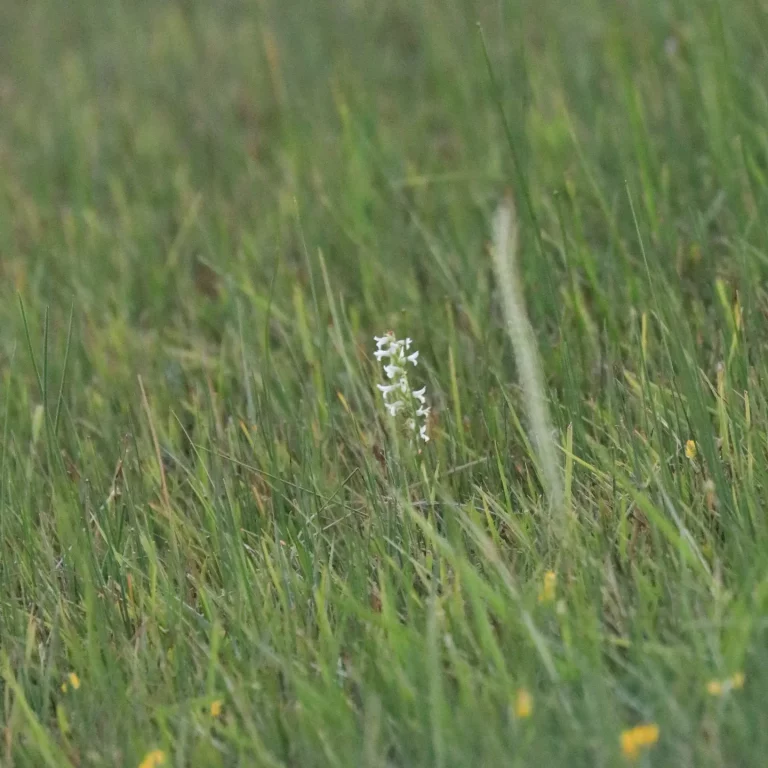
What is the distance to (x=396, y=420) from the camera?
1.85m

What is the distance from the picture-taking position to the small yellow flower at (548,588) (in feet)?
4.48

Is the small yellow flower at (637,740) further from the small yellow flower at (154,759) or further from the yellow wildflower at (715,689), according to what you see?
the small yellow flower at (154,759)

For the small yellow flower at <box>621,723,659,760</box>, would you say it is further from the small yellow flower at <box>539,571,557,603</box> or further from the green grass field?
the small yellow flower at <box>539,571,557,603</box>

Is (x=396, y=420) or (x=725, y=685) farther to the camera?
(x=396, y=420)

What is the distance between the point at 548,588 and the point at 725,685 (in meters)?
0.26

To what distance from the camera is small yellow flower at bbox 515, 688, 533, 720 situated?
1.18 meters

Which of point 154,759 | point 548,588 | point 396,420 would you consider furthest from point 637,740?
→ point 396,420

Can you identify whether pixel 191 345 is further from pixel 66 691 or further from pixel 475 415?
pixel 66 691

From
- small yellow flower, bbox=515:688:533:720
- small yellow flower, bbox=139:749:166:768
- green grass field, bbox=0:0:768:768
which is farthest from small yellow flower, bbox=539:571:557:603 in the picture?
small yellow flower, bbox=139:749:166:768

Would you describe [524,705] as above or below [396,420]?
below

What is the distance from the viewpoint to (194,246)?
2.82 meters

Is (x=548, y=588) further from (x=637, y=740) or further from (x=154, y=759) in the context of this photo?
(x=154, y=759)

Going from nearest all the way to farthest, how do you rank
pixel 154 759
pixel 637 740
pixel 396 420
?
pixel 637 740 < pixel 154 759 < pixel 396 420

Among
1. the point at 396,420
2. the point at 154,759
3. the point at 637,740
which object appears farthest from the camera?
the point at 396,420
